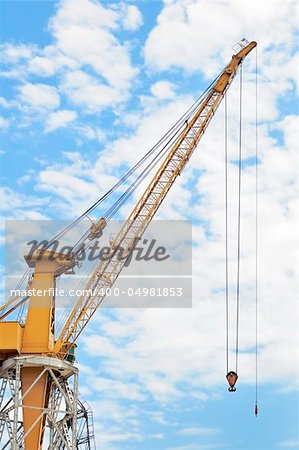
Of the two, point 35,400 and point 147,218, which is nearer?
point 35,400

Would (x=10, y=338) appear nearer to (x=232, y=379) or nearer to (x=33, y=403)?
(x=33, y=403)

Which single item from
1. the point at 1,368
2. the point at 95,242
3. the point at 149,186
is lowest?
the point at 1,368

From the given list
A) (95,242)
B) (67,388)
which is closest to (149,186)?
(95,242)

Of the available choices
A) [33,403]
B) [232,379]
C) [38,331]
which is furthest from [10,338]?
[232,379]

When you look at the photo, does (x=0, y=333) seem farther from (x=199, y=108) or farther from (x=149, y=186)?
(x=199, y=108)

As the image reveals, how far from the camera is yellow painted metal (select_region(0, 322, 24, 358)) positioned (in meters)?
62.0

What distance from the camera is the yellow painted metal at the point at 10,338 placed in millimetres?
62025

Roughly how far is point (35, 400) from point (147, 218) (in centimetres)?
1885

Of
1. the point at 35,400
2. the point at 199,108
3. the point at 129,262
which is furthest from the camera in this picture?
the point at 199,108

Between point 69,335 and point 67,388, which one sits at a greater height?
point 69,335

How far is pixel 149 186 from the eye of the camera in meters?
67.4

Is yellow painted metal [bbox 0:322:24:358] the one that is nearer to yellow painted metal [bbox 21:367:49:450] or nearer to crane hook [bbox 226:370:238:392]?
yellow painted metal [bbox 21:367:49:450]

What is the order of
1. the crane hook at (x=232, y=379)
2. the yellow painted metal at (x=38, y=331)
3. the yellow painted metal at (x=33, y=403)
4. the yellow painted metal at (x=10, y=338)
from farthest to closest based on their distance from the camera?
the yellow painted metal at (x=10, y=338) < the yellow painted metal at (x=38, y=331) < the yellow painted metal at (x=33, y=403) < the crane hook at (x=232, y=379)

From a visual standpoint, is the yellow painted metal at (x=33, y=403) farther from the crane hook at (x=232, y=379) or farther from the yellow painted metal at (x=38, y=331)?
the crane hook at (x=232, y=379)
